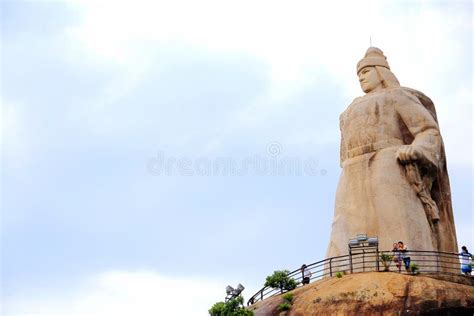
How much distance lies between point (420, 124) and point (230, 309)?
984 cm

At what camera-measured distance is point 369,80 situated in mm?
31516

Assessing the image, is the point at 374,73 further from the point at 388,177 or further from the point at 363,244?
the point at 363,244

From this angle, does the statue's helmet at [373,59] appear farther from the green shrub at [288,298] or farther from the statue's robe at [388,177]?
the green shrub at [288,298]

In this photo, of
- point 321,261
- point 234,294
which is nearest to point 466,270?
point 321,261

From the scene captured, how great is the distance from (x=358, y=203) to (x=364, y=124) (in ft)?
9.34

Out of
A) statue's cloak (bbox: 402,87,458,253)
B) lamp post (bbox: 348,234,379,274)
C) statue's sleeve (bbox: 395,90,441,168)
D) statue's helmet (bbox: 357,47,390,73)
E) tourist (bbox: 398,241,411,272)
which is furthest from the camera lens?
statue's helmet (bbox: 357,47,390,73)

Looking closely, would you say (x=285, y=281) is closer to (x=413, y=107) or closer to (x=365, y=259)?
(x=365, y=259)

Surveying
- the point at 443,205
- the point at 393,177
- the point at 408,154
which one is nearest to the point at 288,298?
the point at 393,177

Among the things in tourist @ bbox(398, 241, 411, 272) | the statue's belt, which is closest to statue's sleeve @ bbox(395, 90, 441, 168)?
the statue's belt

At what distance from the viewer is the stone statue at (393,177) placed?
28.0 meters

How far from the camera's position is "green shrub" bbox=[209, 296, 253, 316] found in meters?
24.6

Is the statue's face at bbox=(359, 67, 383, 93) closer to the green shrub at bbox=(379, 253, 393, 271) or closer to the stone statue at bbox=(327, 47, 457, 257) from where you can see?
the stone statue at bbox=(327, 47, 457, 257)

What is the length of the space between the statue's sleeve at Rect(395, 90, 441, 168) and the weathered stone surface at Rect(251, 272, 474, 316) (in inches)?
210

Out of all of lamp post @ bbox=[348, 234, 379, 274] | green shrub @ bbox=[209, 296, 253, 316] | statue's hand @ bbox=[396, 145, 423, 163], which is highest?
statue's hand @ bbox=[396, 145, 423, 163]
